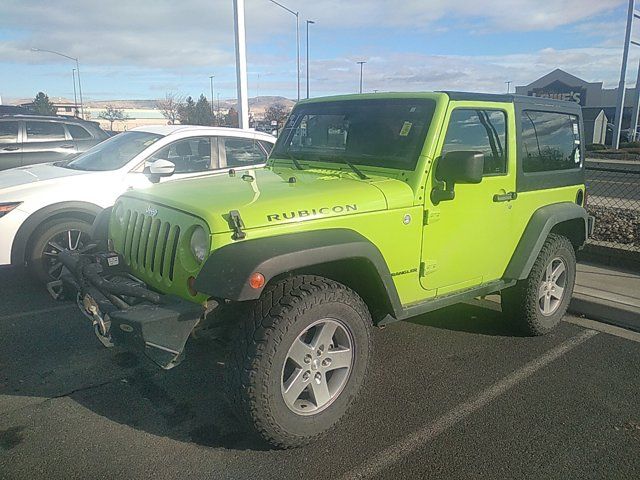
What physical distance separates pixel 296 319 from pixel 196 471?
3.08ft

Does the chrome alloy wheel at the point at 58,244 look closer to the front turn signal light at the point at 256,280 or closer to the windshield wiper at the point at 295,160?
the windshield wiper at the point at 295,160

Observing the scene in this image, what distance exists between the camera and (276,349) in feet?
9.12

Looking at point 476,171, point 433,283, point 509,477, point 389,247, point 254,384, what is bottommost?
point 509,477

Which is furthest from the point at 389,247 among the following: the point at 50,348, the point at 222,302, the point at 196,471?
the point at 50,348

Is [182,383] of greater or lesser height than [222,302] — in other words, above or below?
below

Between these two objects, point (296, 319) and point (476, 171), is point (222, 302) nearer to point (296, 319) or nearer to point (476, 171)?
point (296, 319)

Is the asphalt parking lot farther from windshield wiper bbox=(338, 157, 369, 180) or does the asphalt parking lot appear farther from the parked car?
the parked car

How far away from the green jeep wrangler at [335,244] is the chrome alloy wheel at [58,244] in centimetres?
199

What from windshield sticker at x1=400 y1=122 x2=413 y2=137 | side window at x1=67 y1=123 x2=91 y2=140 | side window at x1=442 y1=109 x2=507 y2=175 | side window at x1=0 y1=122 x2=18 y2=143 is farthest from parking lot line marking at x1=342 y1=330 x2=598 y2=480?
side window at x1=0 y1=122 x2=18 y2=143

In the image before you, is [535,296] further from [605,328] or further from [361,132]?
[361,132]

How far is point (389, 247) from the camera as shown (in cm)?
336

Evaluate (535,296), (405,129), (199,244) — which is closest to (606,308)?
(535,296)

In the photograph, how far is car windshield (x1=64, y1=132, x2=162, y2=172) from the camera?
6.12m

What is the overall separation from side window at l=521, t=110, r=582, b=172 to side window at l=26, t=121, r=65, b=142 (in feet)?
27.7
